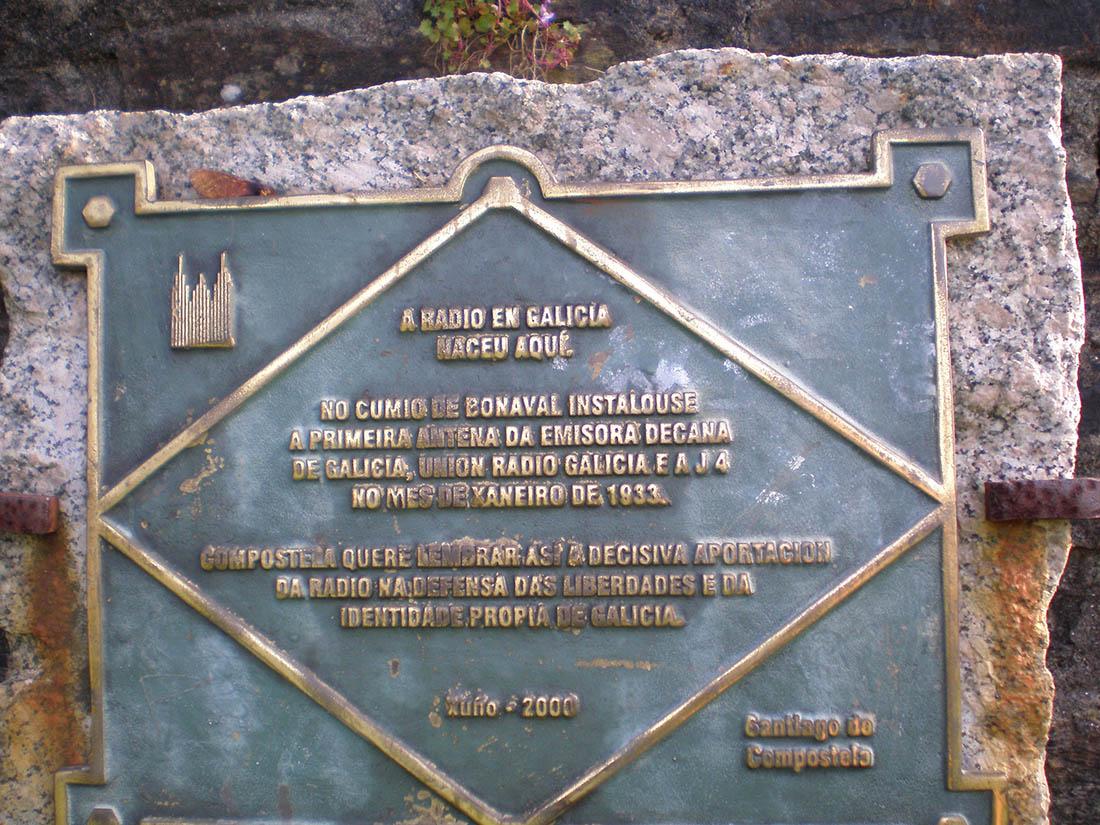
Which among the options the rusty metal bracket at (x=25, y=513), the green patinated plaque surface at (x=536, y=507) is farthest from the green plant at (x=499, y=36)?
the rusty metal bracket at (x=25, y=513)

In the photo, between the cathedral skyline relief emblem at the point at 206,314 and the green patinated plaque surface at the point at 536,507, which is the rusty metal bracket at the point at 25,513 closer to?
the green patinated plaque surface at the point at 536,507

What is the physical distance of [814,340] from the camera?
2.25 m

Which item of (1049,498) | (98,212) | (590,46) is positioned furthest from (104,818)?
(590,46)

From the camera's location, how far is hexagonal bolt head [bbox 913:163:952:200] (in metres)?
Answer: 2.25

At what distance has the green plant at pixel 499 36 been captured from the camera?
2779 mm

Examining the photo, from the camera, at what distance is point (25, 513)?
7.49 feet

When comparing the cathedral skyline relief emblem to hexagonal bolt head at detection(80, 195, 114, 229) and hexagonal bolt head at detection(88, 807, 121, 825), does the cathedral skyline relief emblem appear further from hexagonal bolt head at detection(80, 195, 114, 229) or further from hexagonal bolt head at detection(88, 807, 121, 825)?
hexagonal bolt head at detection(88, 807, 121, 825)

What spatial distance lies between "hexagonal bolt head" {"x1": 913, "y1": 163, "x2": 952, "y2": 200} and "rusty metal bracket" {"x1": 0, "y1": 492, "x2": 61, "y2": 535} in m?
2.04

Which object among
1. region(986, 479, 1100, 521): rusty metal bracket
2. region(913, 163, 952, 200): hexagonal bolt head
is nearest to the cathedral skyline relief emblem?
region(913, 163, 952, 200): hexagonal bolt head

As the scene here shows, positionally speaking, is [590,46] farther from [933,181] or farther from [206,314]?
[206,314]

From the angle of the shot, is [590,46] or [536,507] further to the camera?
[590,46]

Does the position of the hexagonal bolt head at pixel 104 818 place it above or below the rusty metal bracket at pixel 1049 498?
below

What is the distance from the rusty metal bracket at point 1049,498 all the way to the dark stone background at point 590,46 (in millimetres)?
598

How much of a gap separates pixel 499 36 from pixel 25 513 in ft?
5.55
